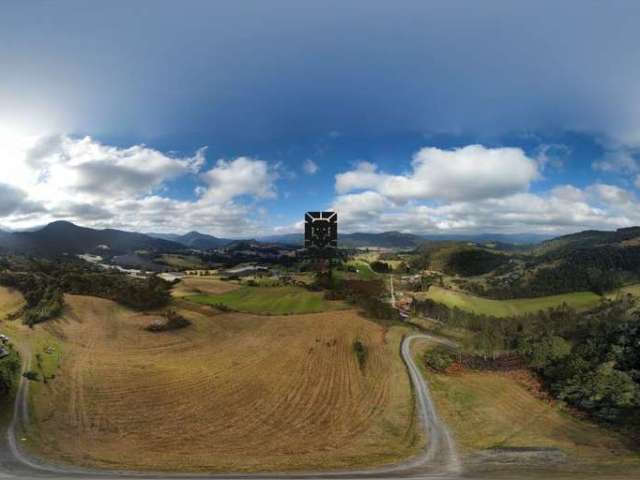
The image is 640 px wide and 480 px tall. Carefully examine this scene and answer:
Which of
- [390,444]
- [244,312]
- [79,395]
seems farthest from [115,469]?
[244,312]

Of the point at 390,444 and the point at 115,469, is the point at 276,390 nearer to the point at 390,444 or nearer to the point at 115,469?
the point at 390,444

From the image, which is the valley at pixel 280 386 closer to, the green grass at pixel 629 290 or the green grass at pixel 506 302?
the green grass at pixel 506 302

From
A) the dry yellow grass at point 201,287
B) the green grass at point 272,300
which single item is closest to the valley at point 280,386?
the green grass at point 272,300

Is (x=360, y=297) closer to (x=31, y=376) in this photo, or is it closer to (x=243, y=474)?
(x=31, y=376)

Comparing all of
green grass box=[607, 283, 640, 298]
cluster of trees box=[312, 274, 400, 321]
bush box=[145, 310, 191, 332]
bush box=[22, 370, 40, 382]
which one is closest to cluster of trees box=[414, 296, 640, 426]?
cluster of trees box=[312, 274, 400, 321]

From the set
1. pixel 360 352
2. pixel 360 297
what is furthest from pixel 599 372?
pixel 360 297
